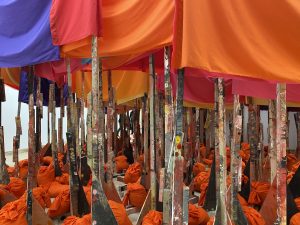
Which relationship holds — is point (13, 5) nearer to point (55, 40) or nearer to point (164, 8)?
point (55, 40)

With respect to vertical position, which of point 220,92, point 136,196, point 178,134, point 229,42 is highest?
point 229,42

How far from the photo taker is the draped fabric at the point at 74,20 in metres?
2.43

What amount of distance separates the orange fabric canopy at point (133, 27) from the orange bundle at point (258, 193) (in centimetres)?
180

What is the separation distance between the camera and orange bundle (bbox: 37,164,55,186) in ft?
13.6

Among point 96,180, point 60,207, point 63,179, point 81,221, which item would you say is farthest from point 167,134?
point 63,179

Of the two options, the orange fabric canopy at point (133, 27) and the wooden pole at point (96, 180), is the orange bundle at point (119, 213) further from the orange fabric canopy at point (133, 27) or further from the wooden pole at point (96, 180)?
the orange fabric canopy at point (133, 27)

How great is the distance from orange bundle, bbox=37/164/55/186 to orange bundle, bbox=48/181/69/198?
111mm

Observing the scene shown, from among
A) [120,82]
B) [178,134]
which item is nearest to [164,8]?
[178,134]

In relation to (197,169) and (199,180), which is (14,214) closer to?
(199,180)

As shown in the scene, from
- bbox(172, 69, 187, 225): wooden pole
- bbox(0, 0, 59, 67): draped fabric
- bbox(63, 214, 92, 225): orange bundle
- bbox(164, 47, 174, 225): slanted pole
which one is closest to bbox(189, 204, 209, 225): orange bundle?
bbox(164, 47, 174, 225): slanted pole

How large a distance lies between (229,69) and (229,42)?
13 cm

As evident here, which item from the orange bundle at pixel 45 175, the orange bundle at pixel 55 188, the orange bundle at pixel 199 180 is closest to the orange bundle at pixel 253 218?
the orange bundle at pixel 199 180

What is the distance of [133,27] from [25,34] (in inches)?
36.4

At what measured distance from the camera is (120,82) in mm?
4617
